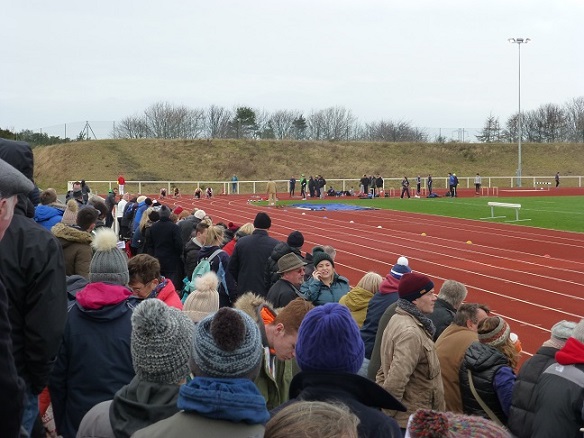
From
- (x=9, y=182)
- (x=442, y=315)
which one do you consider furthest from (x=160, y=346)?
(x=442, y=315)

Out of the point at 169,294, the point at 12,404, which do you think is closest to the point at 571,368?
the point at 169,294

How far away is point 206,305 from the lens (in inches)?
235

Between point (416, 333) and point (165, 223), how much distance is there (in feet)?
22.7

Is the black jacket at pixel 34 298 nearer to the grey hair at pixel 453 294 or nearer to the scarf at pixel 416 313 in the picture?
the scarf at pixel 416 313

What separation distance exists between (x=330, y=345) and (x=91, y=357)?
1.88 meters

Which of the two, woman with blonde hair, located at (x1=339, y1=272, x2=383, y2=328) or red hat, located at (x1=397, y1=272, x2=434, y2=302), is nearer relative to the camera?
red hat, located at (x1=397, y1=272, x2=434, y2=302)

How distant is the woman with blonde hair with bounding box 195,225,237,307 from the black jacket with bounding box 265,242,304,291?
0.46 metres

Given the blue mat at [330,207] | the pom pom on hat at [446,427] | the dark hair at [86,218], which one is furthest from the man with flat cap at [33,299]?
the blue mat at [330,207]

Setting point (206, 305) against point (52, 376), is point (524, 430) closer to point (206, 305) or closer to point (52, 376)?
point (206, 305)

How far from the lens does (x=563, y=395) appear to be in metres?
5.04

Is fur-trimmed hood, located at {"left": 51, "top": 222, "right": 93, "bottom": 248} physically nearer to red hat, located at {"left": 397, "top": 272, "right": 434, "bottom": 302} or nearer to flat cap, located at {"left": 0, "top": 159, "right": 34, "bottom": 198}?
red hat, located at {"left": 397, "top": 272, "right": 434, "bottom": 302}

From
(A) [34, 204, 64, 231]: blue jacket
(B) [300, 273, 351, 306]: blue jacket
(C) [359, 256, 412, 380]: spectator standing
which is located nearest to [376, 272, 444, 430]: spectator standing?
(C) [359, 256, 412, 380]: spectator standing

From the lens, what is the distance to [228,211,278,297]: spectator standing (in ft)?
32.7

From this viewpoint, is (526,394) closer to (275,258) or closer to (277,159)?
(275,258)
